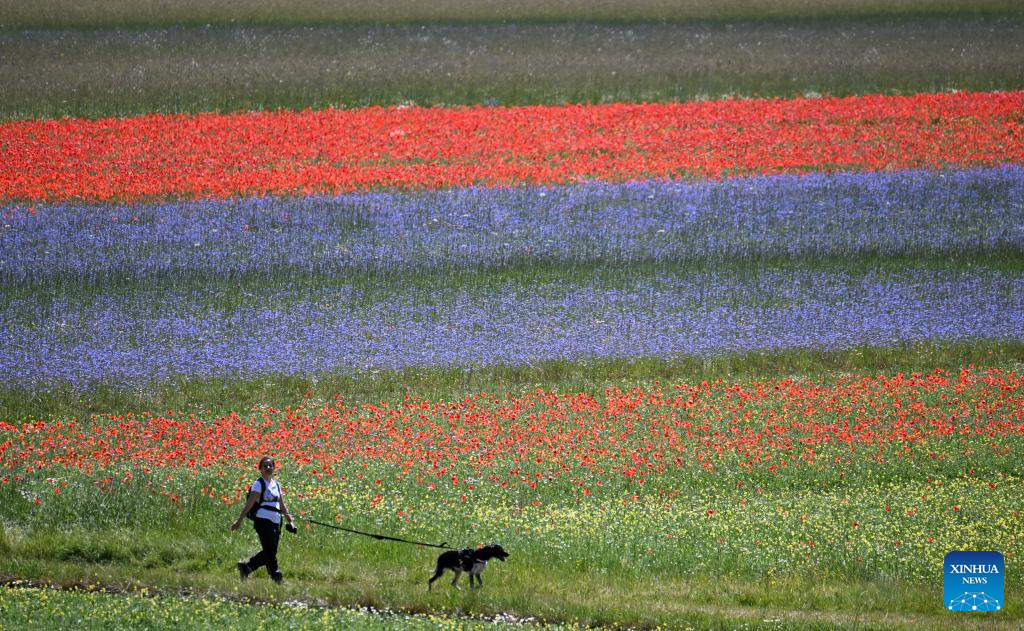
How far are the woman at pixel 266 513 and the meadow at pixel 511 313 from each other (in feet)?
1.32

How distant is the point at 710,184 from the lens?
79.8ft

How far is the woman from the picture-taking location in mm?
11758

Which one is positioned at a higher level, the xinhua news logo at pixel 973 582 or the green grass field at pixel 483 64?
the green grass field at pixel 483 64

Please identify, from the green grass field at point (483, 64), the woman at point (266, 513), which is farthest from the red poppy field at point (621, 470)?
the green grass field at point (483, 64)

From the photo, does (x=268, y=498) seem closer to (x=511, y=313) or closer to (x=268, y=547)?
(x=268, y=547)

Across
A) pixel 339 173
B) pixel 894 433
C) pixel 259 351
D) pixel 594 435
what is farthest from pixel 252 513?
pixel 339 173

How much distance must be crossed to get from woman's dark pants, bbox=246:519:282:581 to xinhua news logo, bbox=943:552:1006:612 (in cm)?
725

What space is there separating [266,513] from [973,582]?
25.3 feet

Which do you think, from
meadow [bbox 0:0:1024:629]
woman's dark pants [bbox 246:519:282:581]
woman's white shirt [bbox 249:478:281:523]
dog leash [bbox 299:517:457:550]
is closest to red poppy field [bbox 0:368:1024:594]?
meadow [bbox 0:0:1024:629]

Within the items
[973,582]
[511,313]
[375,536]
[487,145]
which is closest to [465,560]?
[375,536]

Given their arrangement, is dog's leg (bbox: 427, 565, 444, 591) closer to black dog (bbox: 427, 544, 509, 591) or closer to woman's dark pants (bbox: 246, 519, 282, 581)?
black dog (bbox: 427, 544, 509, 591)

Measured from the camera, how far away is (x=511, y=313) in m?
20.1

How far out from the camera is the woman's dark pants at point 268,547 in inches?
468

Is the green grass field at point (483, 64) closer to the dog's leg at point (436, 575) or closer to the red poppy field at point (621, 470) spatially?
the red poppy field at point (621, 470)
